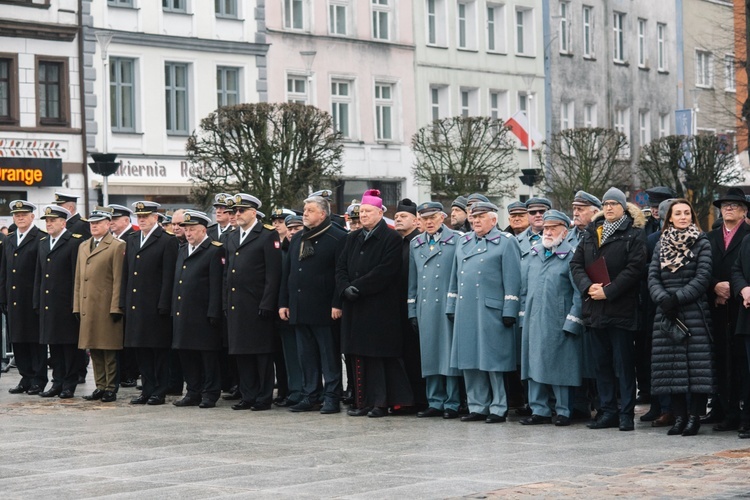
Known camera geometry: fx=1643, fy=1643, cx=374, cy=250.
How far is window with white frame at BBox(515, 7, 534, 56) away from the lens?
180ft

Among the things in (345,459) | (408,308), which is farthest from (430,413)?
(345,459)

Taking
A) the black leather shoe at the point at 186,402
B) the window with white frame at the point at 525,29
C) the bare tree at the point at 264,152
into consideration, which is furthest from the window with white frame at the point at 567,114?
the black leather shoe at the point at 186,402

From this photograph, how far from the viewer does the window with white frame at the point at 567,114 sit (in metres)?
56.0

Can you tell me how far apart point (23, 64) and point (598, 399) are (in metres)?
25.2

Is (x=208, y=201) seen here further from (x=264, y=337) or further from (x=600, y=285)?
(x=600, y=285)

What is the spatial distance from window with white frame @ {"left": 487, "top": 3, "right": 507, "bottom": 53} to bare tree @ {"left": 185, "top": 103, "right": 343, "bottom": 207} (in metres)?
18.1

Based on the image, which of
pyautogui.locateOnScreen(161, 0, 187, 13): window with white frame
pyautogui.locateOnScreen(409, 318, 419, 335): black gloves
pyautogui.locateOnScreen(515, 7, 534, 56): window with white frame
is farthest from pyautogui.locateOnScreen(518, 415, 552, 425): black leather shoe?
pyautogui.locateOnScreen(515, 7, 534, 56): window with white frame

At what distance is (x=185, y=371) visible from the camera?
57.8 ft

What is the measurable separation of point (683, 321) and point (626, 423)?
3.55ft

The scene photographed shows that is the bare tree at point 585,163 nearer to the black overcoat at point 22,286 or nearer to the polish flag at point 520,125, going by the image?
the polish flag at point 520,125

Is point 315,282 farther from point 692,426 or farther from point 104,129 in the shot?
point 104,129

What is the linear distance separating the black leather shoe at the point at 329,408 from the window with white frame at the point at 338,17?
31.0 m

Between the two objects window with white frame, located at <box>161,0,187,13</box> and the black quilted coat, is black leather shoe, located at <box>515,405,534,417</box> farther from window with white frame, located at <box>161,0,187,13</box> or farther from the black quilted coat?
window with white frame, located at <box>161,0,187,13</box>

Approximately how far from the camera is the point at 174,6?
138 ft
